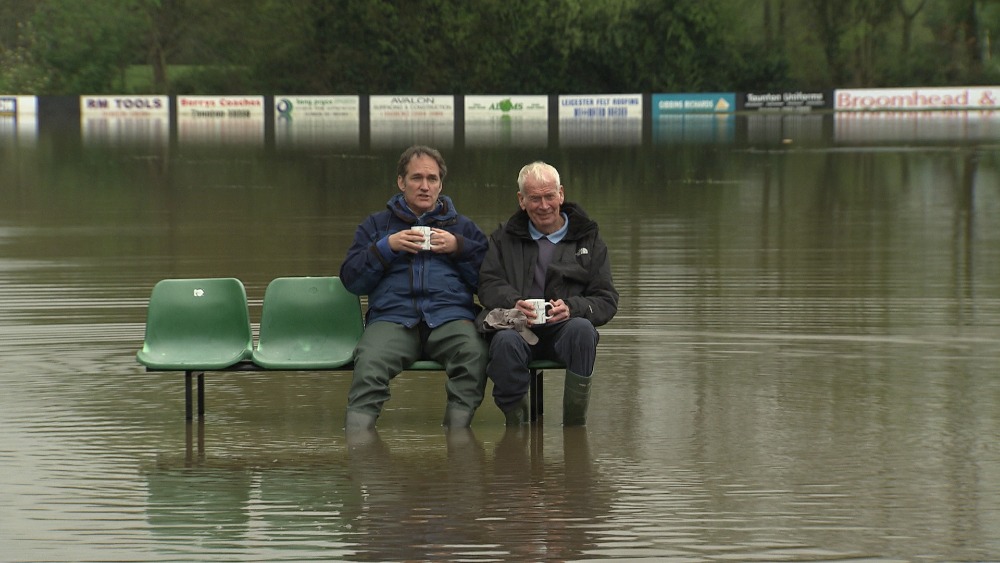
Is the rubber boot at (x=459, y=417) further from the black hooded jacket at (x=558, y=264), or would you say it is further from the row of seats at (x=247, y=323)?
the black hooded jacket at (x=558, y=264)

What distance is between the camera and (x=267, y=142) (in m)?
40.7

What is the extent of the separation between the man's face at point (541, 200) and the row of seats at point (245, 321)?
1078 mm

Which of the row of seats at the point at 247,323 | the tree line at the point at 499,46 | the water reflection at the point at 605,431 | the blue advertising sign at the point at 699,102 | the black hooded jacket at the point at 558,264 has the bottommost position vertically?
the water reflection at the point at 605,431

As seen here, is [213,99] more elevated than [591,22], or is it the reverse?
[591,22]

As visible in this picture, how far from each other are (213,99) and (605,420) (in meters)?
54.8

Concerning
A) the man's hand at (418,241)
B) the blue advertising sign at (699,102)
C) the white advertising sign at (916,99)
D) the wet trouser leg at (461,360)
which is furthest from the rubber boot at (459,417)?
the white advertising sign at (916,99)

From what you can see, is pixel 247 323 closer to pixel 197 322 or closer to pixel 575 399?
pixel 197 322

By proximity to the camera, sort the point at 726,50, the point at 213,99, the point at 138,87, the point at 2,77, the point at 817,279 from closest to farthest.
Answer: the point at 817,279 < the point at 213,99 < the point at 726,50 < the point at 2,77 < the point at 138,87

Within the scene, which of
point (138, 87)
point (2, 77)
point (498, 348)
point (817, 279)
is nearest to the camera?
point (498, 348)

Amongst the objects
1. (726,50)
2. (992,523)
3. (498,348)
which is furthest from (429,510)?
(726,50)

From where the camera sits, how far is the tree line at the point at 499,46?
220 ft

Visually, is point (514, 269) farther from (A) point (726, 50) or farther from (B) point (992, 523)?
(A) point (726, 50)

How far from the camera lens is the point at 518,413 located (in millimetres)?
7559

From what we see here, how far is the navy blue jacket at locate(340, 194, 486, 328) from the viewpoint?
297 inches
